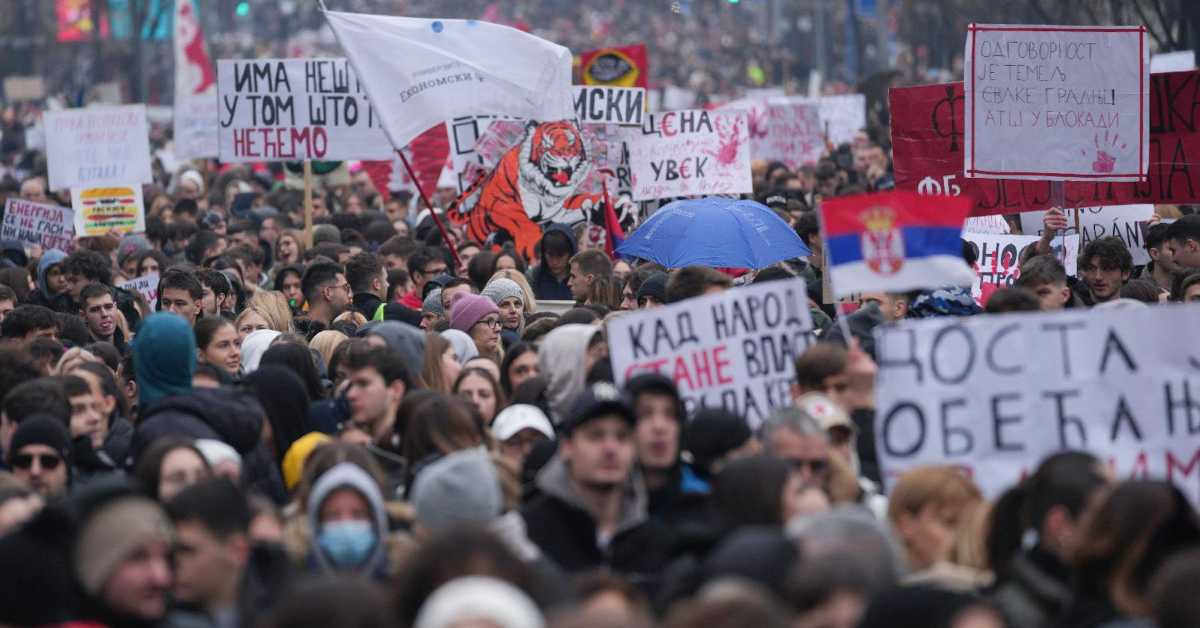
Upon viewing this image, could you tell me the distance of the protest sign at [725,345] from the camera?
7531 mm

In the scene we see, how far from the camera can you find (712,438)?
6594 millimetres

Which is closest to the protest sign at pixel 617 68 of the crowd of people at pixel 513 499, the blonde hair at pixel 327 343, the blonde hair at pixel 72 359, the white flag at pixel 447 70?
the white flag at pixel 447 70

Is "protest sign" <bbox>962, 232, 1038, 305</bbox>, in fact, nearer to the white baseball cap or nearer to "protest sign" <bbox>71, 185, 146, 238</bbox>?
the white baseball cap

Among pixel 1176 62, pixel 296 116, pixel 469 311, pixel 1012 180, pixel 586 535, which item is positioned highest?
pixel 1176 62

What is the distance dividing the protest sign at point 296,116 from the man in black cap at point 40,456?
8.71 metres

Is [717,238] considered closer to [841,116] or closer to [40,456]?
[40,456]

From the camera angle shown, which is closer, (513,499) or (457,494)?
(457,494)

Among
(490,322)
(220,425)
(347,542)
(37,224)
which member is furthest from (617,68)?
(347,542)

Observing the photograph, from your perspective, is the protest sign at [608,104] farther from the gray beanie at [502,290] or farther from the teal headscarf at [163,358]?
the teal headscarf at [163,358]

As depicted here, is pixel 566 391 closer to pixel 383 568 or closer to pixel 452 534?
pixel 383 568

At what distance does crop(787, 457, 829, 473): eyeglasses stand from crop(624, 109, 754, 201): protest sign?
925cm

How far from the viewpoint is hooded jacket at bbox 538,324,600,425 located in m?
8.01

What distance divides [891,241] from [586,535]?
1.87 metres

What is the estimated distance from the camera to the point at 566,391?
26.3ft
